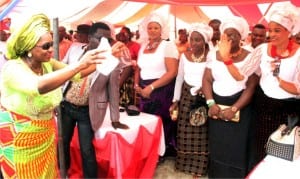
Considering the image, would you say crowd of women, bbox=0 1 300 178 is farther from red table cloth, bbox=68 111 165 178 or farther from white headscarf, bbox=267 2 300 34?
red table cloth, bbox=68 111 165 178

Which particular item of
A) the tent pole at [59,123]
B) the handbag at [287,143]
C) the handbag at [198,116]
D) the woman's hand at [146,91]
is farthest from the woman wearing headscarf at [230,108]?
the tent pole at [59,123]

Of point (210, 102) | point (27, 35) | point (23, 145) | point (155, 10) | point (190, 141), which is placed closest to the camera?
point (27, 35)

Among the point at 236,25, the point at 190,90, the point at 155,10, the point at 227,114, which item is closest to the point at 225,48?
the point at 236,25

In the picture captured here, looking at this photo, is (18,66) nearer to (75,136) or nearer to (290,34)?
(75,136)

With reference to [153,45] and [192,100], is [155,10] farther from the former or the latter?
[192,100]

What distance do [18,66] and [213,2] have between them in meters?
1.49

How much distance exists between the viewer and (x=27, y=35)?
6.89 ft

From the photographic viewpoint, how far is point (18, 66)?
207 cm

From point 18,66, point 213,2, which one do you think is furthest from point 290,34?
point 18,66

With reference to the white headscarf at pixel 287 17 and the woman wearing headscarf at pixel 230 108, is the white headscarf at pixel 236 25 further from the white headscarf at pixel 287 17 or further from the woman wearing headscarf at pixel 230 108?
the white headscarf at pixel 287 17

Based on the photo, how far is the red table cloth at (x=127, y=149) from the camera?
3.26 metres

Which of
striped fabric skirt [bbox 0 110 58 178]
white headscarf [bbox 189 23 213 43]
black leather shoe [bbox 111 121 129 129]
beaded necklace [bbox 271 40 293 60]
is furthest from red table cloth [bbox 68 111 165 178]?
beaded necklace [bbox 271 40 293 60]

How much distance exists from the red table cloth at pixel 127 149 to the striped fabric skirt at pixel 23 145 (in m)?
0.97

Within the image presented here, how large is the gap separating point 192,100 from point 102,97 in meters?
0.90
